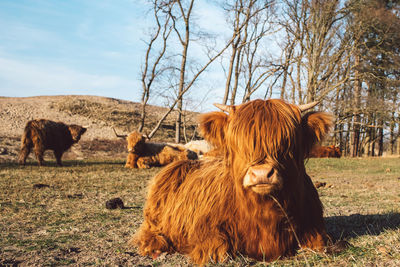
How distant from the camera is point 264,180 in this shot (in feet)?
6.15

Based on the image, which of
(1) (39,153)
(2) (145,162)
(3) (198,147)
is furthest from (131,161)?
(3) (198,147)

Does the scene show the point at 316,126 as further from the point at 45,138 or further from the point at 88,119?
the point at 88,119

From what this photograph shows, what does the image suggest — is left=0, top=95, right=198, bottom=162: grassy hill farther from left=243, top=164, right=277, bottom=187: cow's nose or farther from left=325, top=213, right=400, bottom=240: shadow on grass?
left=243, top=164, right=277, bottom=187: cow's nose

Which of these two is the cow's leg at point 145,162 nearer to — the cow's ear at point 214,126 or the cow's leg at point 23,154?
the cow's leg at point 23,154

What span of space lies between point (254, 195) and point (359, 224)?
1799 millimetres

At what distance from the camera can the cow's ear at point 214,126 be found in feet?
7.90

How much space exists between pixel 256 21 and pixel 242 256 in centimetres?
1701

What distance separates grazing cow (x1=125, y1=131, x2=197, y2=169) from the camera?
38.8 feet

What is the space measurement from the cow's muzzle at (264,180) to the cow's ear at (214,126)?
546mm

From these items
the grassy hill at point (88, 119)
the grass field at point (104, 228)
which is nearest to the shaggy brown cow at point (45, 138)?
the grassy hill at point (88, 119)

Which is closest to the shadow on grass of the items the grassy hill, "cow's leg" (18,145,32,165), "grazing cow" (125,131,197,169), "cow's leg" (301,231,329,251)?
"cow's leg" (301,231,329,251)

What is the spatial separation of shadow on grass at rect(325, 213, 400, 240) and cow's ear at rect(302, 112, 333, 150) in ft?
3.05

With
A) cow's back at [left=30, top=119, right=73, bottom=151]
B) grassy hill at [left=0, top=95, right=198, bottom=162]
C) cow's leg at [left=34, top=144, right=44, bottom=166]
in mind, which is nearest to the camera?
cow's leg at [left=34, top=144, right=44, bottom=166]

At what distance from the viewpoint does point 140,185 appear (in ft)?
23.4
